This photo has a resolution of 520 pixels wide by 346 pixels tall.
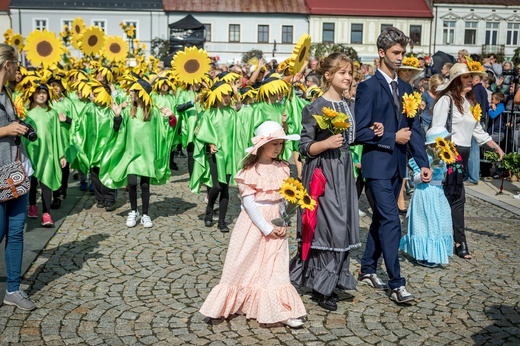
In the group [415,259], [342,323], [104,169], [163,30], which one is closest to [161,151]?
[104,169]

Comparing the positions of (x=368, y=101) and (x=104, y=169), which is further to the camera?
(x=104, y=169)

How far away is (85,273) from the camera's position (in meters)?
6.64

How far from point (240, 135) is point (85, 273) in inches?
129

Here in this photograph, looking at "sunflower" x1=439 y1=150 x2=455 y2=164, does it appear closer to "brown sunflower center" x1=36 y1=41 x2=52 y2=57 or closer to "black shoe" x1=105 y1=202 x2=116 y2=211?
"black shoe" x1=105 y1=202 x2=116 y2=211

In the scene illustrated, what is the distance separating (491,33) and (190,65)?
61768mm

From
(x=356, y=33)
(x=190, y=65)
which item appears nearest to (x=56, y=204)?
(x=190, y=65)

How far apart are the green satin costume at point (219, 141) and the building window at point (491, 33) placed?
62.2 metres

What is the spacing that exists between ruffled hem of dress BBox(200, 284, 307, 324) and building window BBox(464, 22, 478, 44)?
65132mm

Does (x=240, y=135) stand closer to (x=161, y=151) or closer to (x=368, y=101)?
(x=161, y=151)

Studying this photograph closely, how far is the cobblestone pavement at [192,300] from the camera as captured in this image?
16.7 feet

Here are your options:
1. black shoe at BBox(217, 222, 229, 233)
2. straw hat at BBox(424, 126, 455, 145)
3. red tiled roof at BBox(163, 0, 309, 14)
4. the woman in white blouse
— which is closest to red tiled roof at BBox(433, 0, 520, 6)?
red tiled roof at BBox(163, 0, 309, 14)

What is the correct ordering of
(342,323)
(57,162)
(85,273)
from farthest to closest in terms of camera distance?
(57,162) → (85,273) → (342,323)

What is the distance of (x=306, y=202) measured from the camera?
5.08m

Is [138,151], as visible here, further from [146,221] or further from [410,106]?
[410,106]
